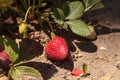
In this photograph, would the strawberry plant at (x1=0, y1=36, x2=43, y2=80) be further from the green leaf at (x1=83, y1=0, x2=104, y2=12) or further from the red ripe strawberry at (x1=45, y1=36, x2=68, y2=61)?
the green leaf at (x1=83, y1=0, x2=104, y2=12)

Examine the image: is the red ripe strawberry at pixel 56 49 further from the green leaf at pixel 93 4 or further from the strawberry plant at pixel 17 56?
the green leaf at pixel 93 4

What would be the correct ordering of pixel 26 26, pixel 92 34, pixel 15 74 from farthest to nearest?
pixel 92 34, pixel 26 26, pixel 15 74

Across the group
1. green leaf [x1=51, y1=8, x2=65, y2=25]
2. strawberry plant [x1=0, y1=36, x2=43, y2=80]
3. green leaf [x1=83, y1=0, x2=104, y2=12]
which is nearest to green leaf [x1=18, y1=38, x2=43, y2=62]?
strawberry plant [x1=0, y1=36, x2=43, y2=80]

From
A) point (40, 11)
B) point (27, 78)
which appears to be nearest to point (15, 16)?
point (40, 11)

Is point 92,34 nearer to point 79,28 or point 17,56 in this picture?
point 79,28

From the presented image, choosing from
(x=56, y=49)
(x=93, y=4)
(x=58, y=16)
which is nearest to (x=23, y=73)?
(x=56, y=49)

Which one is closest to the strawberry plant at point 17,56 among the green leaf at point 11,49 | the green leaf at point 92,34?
the green leaf at point 11,49
